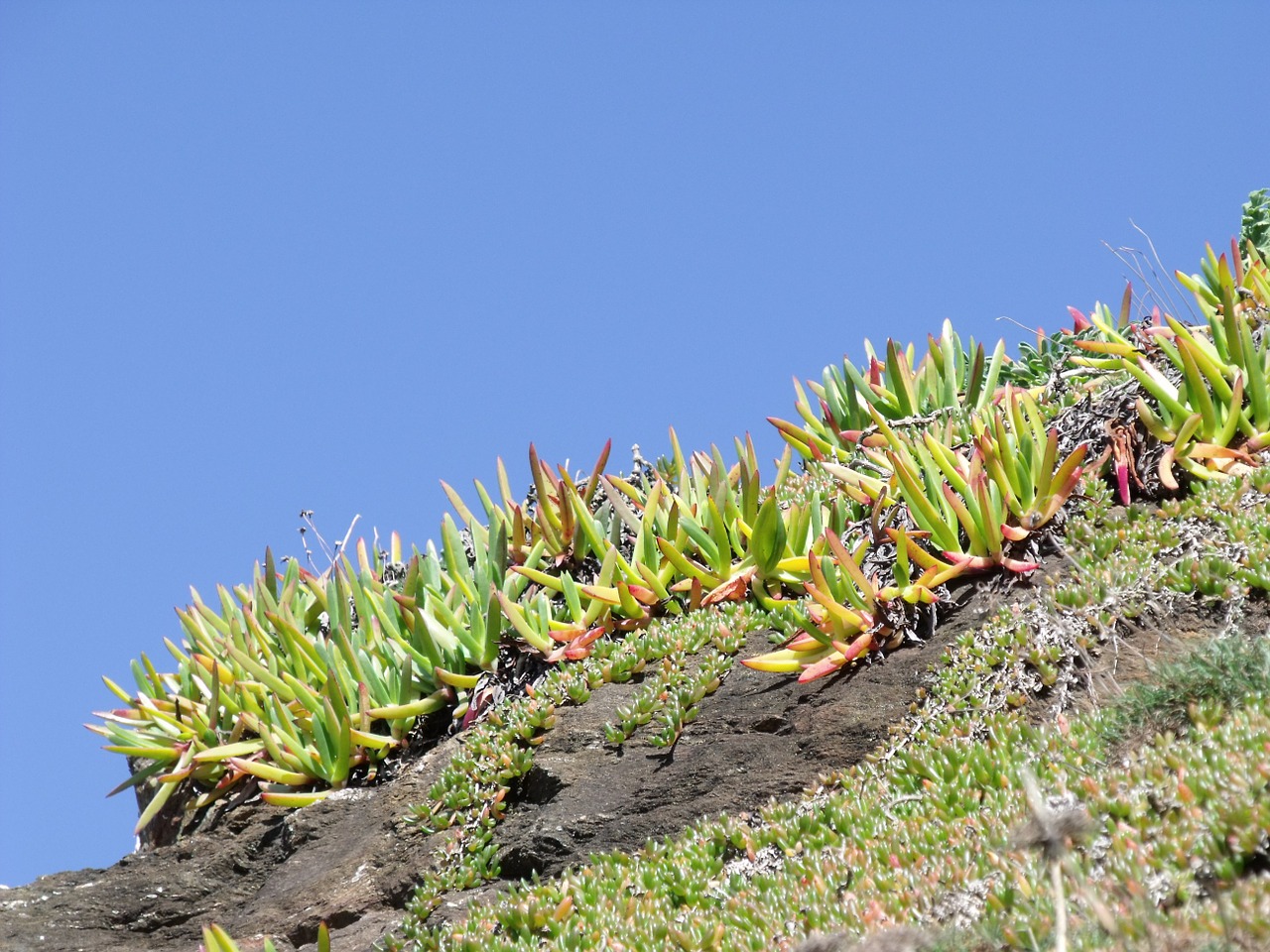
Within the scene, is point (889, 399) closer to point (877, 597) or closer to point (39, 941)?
point (877, 597)

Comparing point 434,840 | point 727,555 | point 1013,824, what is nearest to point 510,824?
point 434,840

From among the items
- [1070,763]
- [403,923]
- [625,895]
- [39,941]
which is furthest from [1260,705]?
[39,941]

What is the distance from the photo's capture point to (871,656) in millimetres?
5867

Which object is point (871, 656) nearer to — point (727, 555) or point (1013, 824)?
point (727, 555)

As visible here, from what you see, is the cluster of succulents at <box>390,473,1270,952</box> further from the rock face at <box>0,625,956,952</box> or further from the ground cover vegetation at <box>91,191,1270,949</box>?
the rock face at <box>0,625,956,952</box>

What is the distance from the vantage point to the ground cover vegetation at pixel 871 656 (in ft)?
11.8

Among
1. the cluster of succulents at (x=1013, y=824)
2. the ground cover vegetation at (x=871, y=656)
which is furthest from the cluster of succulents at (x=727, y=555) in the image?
the cluster of succulents at (x=1013, y=824)

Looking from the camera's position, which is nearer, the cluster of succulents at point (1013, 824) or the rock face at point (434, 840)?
the cluster of succulents at point (1013, 824)

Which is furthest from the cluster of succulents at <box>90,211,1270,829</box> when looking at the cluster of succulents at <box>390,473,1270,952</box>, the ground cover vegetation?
the cluster of succulents at <box>390,473,1270,952</box>

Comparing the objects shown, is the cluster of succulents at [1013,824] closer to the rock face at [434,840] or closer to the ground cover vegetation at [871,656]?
the ground cover vegetation at [871,656]

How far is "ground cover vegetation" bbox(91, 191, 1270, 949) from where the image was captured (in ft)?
11.8

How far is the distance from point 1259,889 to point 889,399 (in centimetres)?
599

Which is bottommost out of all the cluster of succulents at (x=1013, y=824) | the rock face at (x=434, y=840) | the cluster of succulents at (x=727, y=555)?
the cluster of succulents at (x=1013, y=824)

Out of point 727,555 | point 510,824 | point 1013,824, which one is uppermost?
point 727,555
